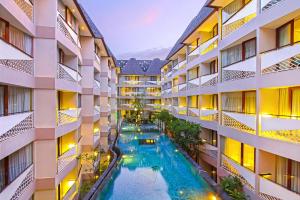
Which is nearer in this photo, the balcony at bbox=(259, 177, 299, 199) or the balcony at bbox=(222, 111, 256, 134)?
the balcony at bbox=(259, 177, 299, 199)

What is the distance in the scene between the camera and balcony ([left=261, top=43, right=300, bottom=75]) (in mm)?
8734

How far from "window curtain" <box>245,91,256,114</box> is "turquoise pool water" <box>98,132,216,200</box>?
4.73 meters

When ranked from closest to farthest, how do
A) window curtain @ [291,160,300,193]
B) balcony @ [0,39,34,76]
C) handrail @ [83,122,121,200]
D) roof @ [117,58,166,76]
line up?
balcony @ [0,39,34,76], window curtain @ [291,160,300,193], handrail @ [83,122,121,200], roof @ [117,58,166,76]

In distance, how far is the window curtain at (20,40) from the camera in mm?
8412

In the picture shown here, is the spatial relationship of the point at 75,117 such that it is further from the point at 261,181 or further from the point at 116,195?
the point at 261,181

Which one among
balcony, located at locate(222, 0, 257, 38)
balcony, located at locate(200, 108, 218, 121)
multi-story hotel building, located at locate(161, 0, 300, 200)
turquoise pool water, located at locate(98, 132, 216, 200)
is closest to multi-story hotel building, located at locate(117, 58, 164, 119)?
turquoise pool water, located at locate(98, 132, 216, 200)

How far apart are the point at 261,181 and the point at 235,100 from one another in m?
5.10

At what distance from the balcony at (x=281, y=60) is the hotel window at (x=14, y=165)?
9.62 meters

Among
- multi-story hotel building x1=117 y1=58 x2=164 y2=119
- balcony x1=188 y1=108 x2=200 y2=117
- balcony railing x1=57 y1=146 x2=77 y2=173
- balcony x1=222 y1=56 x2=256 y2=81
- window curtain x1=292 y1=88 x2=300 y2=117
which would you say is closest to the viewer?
window curtain x1=292 y1=88 x2=300 y2=117

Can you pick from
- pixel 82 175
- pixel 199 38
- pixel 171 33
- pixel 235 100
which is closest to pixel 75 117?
pixel 82 175

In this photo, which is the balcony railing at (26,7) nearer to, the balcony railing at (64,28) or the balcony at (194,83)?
the balcony railing at (64,28)

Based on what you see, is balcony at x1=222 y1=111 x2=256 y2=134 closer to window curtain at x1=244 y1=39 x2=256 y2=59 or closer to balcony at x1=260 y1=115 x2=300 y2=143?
balcony at x1=260 y1=115 x2=300 y2=143

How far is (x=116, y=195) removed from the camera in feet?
45.2

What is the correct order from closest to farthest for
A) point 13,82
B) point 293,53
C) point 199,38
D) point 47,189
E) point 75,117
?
point 13,82
point 293,53
point 47,189
point 75,117
point 199,38
